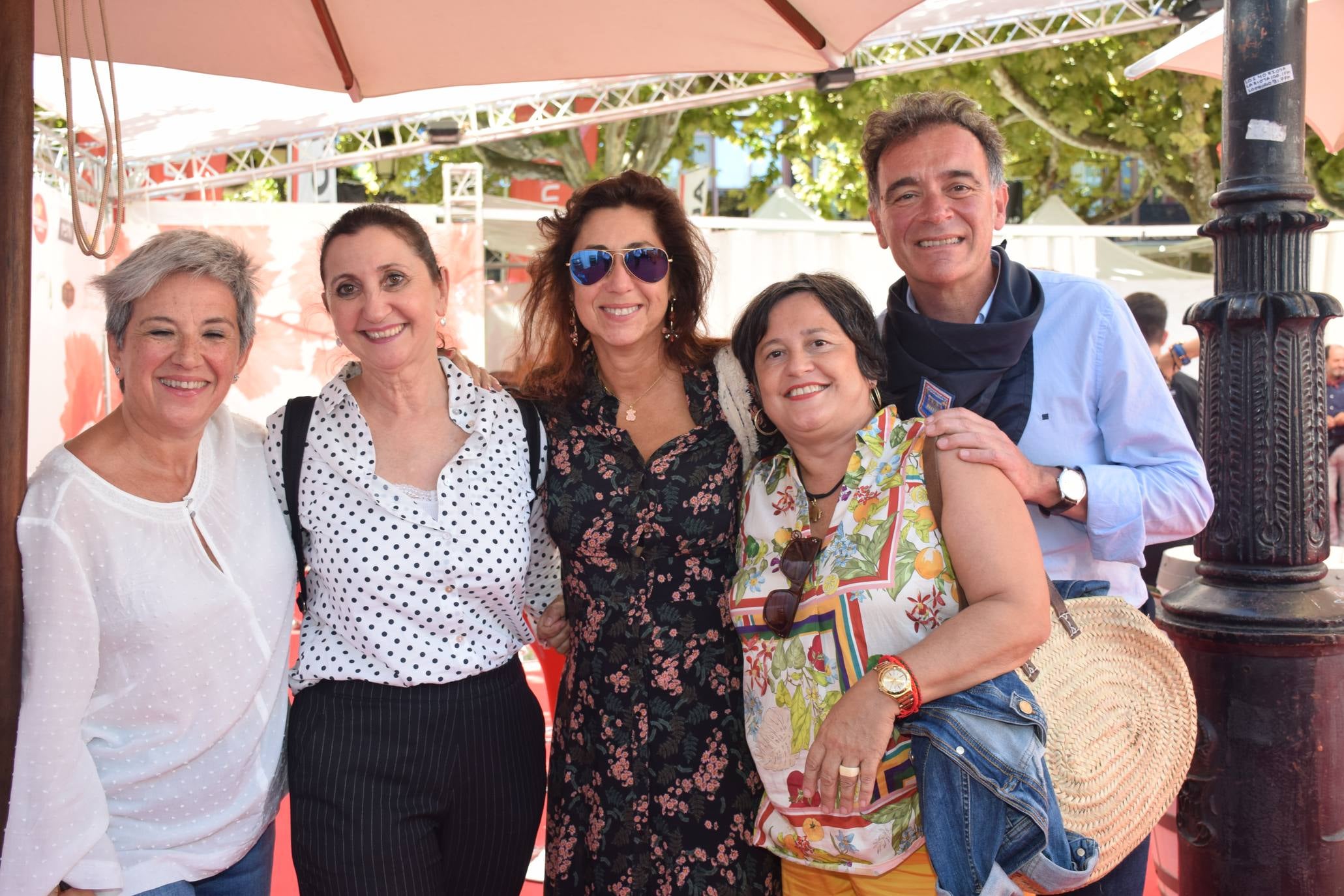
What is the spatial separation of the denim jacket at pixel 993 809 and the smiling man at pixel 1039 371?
0.46 meters

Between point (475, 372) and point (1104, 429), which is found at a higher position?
point (475, 372)

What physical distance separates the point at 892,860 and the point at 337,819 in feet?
4.12

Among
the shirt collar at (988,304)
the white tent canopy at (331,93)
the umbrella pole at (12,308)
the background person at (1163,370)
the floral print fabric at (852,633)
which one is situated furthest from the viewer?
the white tent canopy at (331,93)

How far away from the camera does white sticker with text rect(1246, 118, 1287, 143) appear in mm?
3189

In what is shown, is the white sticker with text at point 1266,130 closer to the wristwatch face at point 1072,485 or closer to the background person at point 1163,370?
the wristwatch face at point 1072,485

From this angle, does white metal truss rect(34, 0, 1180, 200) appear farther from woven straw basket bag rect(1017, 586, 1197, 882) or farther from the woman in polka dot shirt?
woven straw basket bag rect(1017, 586, 1197, 882)

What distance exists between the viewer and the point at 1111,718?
2221 mm

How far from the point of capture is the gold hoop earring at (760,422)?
2684 mm

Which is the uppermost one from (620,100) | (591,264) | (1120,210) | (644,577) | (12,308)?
(1120,210)

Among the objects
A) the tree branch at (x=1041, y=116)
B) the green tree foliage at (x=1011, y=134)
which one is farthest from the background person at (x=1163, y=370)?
the tree branch at (x=1041, y=116)

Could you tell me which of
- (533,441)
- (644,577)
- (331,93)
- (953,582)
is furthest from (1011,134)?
(953,582)

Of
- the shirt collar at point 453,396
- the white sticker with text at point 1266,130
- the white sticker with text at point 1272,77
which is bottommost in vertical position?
the shirt collar at point 453,396

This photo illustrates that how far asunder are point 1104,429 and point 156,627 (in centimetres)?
213

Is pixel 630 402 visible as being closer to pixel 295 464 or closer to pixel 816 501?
pixel 816 501
